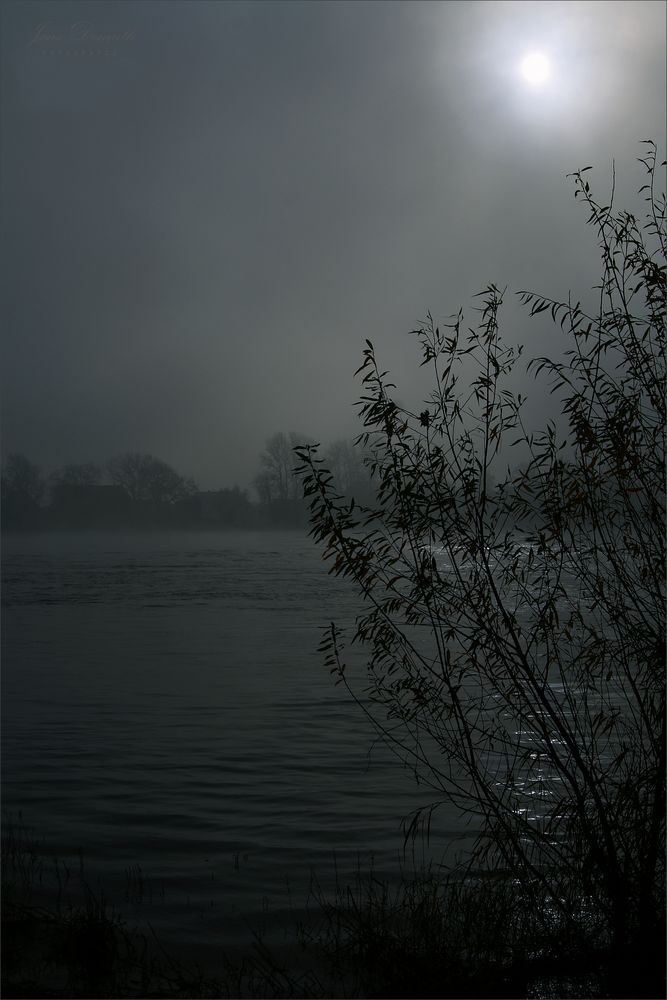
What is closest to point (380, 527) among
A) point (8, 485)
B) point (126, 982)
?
point (126, 982)

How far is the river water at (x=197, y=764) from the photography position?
628 centimetres

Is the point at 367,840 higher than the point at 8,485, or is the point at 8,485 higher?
the point at 8,485

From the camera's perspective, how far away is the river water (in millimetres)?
6277

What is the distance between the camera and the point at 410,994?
4.14m

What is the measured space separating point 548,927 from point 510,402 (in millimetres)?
2636

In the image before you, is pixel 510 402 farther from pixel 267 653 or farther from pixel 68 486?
pixel 68 486

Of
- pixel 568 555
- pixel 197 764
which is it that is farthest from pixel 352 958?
pixel 197 764

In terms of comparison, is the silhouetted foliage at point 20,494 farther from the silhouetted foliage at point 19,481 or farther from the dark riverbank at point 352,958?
the dark riverbank at point 352,958

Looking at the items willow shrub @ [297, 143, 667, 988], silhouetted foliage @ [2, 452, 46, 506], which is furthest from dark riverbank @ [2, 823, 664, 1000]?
silhouetted foliage @ [2, 452, 46, 506]

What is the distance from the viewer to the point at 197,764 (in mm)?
10516

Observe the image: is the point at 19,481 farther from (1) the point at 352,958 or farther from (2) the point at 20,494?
(1) the point at 352,958

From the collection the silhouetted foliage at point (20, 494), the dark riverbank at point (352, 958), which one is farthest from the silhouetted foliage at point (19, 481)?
the dark riverbank at point (352, 958)

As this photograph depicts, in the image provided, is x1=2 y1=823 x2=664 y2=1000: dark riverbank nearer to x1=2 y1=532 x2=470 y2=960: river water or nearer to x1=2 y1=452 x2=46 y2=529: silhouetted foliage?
x1=2 y1=532 x2=470 y2=960: river water

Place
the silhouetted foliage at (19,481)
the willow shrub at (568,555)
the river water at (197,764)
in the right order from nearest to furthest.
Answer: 1. the willow shrub at (568,555)
2. the river water at (197,764)
3. the silhouetted foliage at (19,481)
